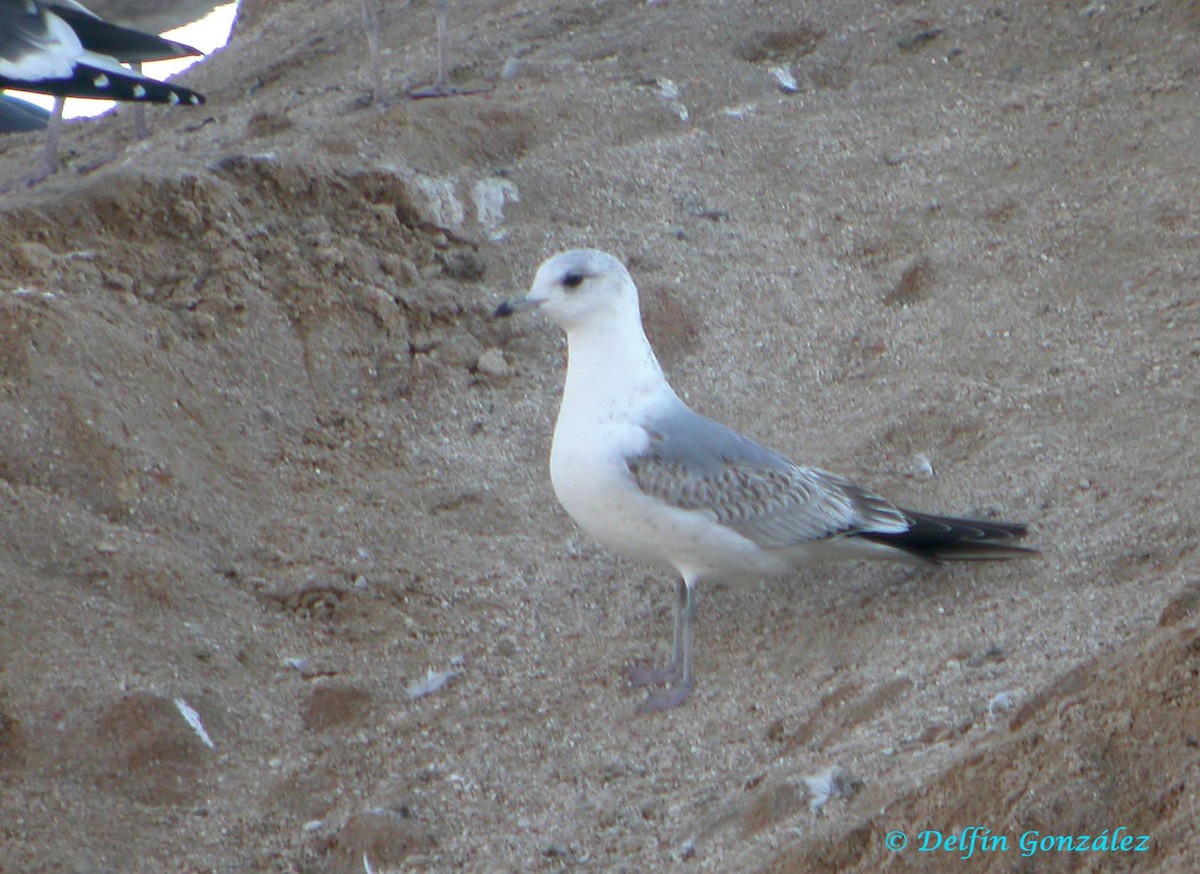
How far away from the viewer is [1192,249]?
5148 millimetres

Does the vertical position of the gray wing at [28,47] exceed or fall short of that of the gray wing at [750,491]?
it exceeds it

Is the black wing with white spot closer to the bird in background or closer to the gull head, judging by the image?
the bird in background

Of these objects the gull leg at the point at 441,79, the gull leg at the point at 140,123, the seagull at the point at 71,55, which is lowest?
the gull leg at the point at 140,123

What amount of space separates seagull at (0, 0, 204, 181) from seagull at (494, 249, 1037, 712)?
193 cm

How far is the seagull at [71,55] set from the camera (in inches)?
202

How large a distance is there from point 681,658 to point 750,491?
44 centimetres

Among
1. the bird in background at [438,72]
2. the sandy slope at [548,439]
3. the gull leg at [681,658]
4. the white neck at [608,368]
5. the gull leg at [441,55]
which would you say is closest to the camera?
the sandy slope at [548,439]

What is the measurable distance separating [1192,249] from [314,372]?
280 centimetres

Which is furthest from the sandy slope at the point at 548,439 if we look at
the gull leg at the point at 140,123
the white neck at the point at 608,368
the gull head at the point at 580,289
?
the gull head at the point at 580,289

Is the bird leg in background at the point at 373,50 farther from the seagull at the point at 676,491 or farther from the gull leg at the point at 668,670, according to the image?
the gull leg at the point at 668,670

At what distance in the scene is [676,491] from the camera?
12.5 feet

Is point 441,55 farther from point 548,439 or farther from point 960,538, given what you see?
point 960,538

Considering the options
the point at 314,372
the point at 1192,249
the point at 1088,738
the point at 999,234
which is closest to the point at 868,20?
the point at 999,234

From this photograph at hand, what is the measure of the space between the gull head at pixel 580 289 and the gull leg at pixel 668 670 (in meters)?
0.70
